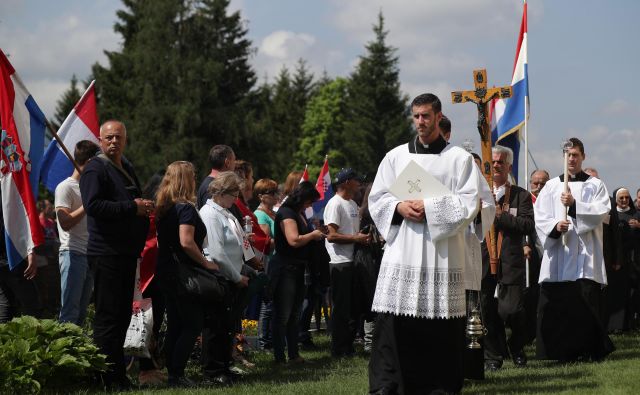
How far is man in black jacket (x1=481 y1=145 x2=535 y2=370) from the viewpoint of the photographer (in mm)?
10438

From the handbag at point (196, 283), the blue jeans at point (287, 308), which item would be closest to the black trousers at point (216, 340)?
the handbag at point (196, 283)

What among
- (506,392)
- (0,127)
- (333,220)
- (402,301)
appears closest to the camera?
(402,301)

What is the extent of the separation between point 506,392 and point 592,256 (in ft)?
10.2

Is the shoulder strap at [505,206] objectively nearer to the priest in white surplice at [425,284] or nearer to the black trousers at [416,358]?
the priest in white surplice at [425,284]

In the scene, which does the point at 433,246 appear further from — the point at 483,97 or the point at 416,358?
the point at 483,97

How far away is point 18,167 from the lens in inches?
358

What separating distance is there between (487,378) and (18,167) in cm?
482

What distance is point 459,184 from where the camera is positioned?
26.0 ft

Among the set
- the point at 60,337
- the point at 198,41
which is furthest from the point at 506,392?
the point at 198,41

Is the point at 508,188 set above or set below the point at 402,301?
above

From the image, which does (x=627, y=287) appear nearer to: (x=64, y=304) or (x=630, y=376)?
(x=630, y=376)

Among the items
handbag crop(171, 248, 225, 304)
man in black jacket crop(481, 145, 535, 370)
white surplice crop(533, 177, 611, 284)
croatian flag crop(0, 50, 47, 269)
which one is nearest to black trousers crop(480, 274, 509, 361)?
man in black jacket crop(481, 145, 535, 370)

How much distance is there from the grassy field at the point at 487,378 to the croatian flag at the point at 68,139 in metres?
2.50

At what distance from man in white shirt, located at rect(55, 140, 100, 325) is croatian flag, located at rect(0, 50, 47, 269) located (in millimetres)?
440
